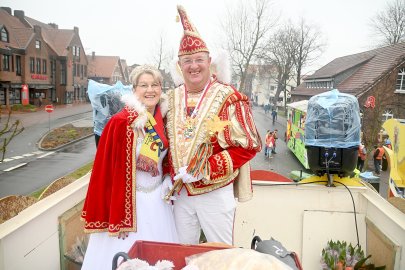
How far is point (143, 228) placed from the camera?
2246 millimetres

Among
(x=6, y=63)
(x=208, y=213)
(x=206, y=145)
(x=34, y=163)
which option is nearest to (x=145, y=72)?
(x=206, y=145)

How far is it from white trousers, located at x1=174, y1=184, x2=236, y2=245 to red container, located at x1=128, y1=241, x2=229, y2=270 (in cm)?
80

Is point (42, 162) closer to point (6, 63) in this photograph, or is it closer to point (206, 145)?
point (206, 145)

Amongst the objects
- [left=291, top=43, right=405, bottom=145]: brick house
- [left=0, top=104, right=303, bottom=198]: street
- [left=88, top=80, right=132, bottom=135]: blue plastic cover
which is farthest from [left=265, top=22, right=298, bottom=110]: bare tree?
[left=88, top=80, right=132, bottom=135]: blue plastic cover

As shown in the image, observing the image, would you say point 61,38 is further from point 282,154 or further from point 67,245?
point 67,245

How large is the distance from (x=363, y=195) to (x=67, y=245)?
99.5 inches

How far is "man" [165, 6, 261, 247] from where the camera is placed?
216cm

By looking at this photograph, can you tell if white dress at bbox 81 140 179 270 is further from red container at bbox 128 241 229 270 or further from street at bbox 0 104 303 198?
street at bbox 0 104 303 198

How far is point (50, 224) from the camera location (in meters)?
2.22

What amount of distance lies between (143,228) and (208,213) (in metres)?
0.46

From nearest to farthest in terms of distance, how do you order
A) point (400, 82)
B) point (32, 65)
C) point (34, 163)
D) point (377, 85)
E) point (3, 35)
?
point (34, 163) < point (400, 82) < point (377, 85) < point (3, 35) < point (32, 65)

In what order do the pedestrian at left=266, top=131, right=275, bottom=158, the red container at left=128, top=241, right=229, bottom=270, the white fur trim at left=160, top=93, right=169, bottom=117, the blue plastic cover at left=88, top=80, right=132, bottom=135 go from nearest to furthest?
the red container at left=128, top=241, right=229, bottom=270
the white fur trim at left=160, top=93, right=169, bottom=117
the blue plastic cover at left=88, top=80, right=132, bottom=135
the pedestrian at left=266, top=131, right=275, bottom=158

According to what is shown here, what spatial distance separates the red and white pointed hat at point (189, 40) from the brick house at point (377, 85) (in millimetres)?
13820

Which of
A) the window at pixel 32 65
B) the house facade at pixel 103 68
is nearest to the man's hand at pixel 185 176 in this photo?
the window at pixel 32 65
